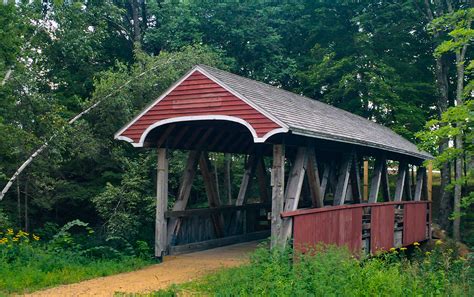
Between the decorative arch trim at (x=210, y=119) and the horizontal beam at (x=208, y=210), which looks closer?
the decorative arch trim at (x=210, y=119)

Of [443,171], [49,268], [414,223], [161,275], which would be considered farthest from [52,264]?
[443,171]

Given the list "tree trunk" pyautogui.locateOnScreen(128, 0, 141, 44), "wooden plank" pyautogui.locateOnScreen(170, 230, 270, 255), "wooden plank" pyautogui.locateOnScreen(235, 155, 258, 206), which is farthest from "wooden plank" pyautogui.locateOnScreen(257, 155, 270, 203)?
"tree trunk" pyautogui.locateOnScreen(128, 0, 141, 44)

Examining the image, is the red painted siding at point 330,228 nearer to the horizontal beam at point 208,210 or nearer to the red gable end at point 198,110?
the red gable end at point 198,110

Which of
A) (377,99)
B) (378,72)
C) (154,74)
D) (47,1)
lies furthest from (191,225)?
(378,72)

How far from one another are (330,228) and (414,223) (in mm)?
6550

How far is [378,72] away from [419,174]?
5.98 m

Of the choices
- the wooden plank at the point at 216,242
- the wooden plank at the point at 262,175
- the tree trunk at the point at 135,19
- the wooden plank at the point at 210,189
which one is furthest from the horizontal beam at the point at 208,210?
the tree trunk at the point at 135,19

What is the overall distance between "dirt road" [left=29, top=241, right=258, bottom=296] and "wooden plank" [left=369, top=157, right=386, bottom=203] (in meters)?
3.51

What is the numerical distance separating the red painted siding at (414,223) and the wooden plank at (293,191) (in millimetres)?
6142

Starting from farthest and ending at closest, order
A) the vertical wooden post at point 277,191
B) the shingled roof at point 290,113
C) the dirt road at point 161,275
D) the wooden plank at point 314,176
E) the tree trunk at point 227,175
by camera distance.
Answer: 1. the tree trunk at point 227,175
2. the wooden plank at point 314,176
3. the vertical wooden post at point 277,191
4. the shingled roof at point 290,113
5. the dirt road at point 161,275

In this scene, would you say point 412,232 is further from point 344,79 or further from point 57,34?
point 57,34

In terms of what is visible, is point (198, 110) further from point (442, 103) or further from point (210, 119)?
point (442, 103)

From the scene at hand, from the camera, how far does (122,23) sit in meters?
24.8

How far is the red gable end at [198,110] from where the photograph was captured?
9398 millimetres
